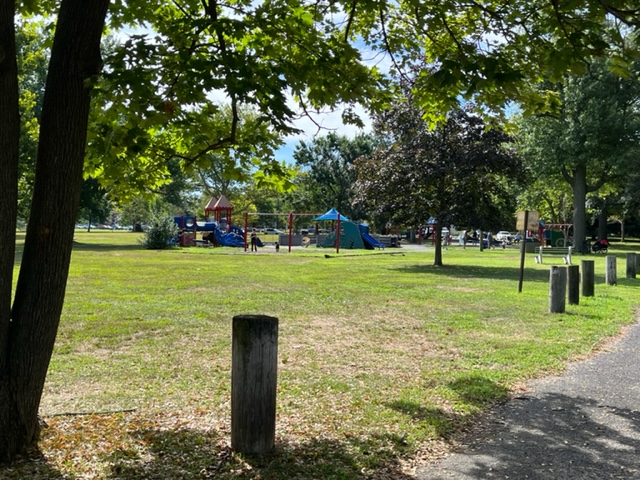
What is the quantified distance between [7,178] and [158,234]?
34072 millimetres

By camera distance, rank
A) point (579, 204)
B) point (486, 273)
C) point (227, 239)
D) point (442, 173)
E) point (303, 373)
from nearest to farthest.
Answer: point (303, 373) → point (486, 273) → point (442, 173) → point (579, 204) → point (227, 239)

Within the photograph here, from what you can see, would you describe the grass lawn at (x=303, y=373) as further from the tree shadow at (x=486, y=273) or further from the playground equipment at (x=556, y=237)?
the playground equipment at (x=556, y=237)

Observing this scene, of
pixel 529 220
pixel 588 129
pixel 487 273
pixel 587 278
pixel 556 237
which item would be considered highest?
pixel 588 129

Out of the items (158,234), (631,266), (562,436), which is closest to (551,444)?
(562,436)

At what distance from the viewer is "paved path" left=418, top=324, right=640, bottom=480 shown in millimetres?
3729

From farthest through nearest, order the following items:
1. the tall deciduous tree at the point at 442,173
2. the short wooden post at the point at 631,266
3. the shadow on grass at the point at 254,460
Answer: the tall deciduous tree at the point at 442,173, the short wooden post at the point at 631,266, the shadow on grass at the point at 254,460

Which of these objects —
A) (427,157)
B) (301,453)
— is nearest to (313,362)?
(301,453)

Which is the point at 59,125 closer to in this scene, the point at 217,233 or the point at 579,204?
the point at 217,233

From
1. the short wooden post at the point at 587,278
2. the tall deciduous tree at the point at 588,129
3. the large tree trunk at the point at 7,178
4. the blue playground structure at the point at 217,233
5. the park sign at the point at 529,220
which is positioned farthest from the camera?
the blue playground structure at the point at 217,233

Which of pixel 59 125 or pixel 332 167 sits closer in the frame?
pixel 59 125

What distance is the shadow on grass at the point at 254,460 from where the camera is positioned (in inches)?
143

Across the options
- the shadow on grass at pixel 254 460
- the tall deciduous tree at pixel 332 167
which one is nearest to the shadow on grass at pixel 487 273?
the shadow on grass at pixel 254 460

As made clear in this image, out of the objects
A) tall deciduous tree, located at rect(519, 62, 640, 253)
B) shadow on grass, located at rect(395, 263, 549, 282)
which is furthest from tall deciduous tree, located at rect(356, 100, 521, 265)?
tall deciduous tree, located at rect(519, 62, 640, 253)

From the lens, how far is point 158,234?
3650cm
